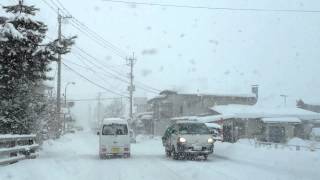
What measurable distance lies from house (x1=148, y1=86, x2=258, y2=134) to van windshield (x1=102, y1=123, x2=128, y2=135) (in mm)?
50208

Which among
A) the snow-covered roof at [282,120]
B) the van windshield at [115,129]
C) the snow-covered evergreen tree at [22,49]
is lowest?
the van windshield at [115,129]

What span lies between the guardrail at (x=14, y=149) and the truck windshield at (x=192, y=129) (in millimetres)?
6984

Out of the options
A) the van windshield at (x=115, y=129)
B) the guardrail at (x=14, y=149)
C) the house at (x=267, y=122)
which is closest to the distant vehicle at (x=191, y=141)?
the van windshield at (x=115, y=129)

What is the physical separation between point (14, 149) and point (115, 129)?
30.2ft

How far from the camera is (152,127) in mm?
101188

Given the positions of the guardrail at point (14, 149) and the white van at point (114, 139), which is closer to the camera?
the guardrail at point (14, 149)

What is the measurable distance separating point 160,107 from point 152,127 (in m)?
9.37

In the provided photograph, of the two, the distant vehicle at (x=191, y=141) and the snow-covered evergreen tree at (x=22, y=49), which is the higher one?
the snow-covered evergreen tree at (x=22, y=49)

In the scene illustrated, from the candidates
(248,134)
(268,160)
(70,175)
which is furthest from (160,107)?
(70,175)

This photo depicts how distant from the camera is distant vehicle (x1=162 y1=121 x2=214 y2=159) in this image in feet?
82.8

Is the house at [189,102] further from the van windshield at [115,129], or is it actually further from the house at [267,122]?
the van windshield at [115,129]

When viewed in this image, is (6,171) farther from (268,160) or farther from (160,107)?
(160,107)

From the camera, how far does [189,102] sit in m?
85.8

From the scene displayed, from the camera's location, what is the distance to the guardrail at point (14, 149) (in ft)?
60.7
